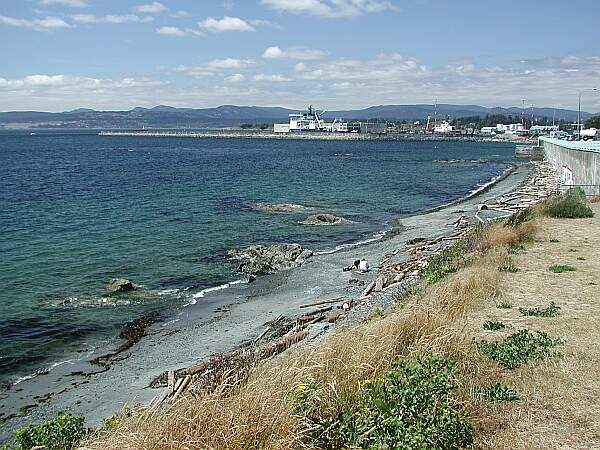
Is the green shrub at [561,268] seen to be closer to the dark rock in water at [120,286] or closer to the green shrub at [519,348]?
the green shrub at [519,348]

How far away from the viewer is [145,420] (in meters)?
5.91

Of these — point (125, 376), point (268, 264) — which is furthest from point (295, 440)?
point (268, 264)

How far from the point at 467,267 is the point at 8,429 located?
36.2 ft

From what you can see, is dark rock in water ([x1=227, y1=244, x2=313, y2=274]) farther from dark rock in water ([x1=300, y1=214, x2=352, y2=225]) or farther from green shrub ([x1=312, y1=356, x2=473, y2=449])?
green shrub ([x1=312, y1=356, x2=473, y2=449])

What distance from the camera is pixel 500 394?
295 inches

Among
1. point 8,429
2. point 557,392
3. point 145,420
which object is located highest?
point 145,420

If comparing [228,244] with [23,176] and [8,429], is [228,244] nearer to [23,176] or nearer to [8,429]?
[8,429]

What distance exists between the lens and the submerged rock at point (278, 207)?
135 feet

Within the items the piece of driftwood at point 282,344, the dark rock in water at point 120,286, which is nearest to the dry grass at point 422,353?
the piece of driftwood at point 282,344

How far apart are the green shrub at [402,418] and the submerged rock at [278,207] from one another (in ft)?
112

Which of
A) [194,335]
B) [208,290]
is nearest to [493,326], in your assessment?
[194,335]

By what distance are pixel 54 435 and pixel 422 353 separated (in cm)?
465

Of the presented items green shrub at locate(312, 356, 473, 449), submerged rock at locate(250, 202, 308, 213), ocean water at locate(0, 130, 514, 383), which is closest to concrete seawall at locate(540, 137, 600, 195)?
ocean water at locate(0, 130, 514, 383)

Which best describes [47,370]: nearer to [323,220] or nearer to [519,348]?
[519,348]
